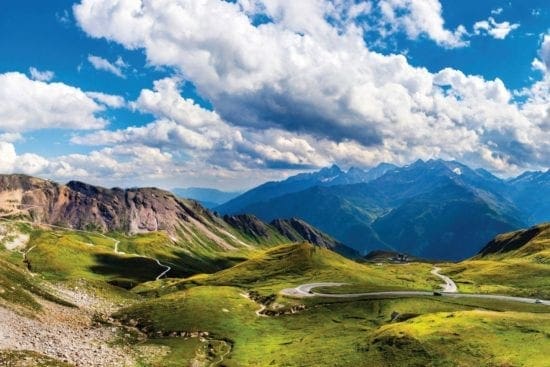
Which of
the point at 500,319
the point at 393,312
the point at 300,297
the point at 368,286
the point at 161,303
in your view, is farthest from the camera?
the point at 368,286

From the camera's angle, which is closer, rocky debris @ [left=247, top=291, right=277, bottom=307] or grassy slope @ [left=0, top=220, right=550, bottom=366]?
grassy slope @ [left=0, top=220, right=550, bottom=366]

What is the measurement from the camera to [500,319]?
95.6 meters

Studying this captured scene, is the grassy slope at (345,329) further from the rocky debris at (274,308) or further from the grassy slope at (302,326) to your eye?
the rocky debris at (274,308)

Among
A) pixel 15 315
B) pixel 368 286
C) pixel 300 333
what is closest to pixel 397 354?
pixel 300 333

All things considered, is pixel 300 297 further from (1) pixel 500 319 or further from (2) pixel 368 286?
(1) pixel 500 319

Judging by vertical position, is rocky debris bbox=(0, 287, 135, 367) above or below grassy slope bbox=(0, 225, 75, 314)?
below

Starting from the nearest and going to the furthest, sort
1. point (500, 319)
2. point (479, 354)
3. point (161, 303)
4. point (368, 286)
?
point (479, 354) < point (500, 319) < point (161, 303) < point (368, 286)

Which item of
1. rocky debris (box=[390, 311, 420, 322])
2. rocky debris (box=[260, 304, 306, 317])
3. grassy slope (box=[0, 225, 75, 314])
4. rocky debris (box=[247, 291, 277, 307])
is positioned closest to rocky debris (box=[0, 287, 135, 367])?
grassy slope (box=[0, 225, 75, 314])

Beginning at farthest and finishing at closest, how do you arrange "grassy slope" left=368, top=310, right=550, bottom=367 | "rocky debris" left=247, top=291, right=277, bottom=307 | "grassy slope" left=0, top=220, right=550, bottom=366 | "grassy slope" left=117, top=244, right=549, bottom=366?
"rocky debris" left=247, top=291, right=277, bottom=307 → "grassy slope" left=117, top=244, right=549, bottom=366 → "grassy slope" left=0, top=220, right=550, bottom=366 → "grassy slope" left=368, top=310, right=550, bottom=367

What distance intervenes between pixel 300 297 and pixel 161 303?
40.9 metres

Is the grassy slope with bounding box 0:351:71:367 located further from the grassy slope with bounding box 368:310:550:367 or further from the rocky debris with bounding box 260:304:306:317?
the rocky debris with bounding box 260:304:306:317

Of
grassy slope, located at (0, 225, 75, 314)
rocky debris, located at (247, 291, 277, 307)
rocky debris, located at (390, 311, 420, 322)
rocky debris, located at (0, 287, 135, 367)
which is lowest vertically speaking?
rocky debris, located at (0, 287, 135, 367)

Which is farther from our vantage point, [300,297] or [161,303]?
[300,297]

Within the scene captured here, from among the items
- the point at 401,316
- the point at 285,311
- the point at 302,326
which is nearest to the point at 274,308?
the point at 285,311
